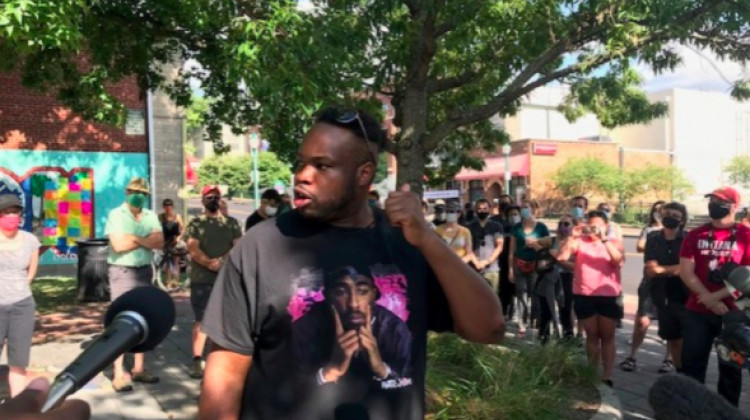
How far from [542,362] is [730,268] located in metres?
2.37

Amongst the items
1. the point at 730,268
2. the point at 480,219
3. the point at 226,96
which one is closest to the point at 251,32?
the point at 226,96

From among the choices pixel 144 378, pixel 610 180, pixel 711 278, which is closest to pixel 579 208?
pixel 711 278

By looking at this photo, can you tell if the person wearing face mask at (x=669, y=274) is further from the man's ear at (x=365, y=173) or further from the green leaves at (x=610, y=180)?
the green leaves at (x=610, y=180)

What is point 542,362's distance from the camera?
5414mm

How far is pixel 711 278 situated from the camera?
15.5 ft

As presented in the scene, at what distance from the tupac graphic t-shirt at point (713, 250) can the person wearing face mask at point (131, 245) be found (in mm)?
4505

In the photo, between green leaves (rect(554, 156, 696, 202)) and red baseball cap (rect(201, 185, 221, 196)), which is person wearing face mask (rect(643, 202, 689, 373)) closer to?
red baseball cap (rect(201, 185, 221, 196))

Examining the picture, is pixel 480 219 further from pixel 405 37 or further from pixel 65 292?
pixel 65 292

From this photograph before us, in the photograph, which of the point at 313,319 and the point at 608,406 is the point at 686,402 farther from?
the point at 608,406

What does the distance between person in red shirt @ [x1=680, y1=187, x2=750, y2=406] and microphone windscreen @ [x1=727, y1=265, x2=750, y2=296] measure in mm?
1700

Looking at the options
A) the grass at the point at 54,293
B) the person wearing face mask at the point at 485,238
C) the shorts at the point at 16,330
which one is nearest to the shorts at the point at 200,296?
the shorts at the point at 16,330

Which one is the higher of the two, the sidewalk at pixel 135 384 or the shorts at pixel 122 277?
the shorts at pixel 122 277

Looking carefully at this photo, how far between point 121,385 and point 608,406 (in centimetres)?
405

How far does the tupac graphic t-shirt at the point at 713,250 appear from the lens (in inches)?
184
